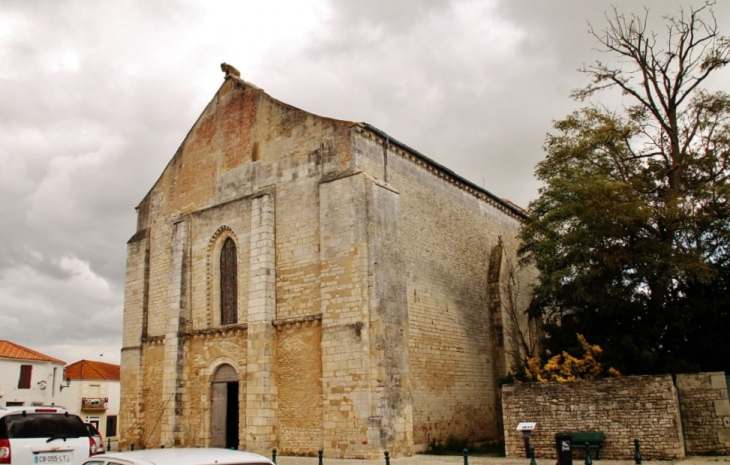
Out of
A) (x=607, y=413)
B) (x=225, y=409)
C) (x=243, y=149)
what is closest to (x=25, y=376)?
(x=225, y=409)

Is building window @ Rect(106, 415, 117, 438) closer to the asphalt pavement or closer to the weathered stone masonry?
the asphalt pavement

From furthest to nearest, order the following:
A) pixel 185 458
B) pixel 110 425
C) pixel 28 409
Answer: pixel 110 425 → pixel 28 409 → pixel 185 458

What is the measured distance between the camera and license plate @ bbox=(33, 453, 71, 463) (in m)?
9.08

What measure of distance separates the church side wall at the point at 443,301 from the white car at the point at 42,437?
11.0m

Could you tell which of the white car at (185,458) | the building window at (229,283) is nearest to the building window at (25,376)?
the building window at (229,283)

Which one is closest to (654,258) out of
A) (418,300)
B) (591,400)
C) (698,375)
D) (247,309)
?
(698,375)

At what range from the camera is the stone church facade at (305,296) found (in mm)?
17391

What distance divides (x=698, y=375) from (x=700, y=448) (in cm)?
177

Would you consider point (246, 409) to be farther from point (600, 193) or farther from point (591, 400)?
point (600, 193)

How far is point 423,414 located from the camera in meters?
19.2

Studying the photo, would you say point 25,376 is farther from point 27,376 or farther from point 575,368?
point 575,368

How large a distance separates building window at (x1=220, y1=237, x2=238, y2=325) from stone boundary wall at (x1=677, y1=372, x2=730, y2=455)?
13.3 metres

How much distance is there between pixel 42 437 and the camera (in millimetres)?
9297

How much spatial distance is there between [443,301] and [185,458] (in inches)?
661
